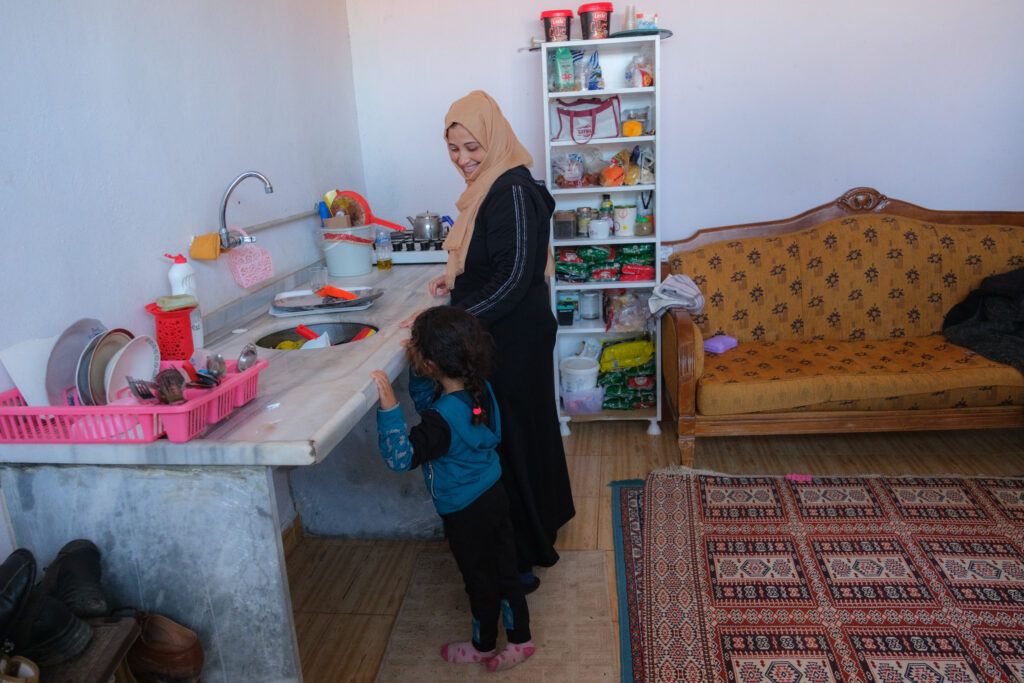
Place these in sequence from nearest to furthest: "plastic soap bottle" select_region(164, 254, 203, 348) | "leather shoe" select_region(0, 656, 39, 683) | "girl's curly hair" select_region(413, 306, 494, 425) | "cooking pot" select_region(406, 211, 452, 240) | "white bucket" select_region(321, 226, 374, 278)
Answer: "leather shoe" select_region(0, 656, 39, 683) < "girl's curly hair" select_region(413, 306, 494, 425) < "plastic soap bottle" select_region(164, 254, 203, 348) < "white bucket" select_region(321, 226, 374, 278) < "cooking pot" select_region(406, 211, 452, 240)

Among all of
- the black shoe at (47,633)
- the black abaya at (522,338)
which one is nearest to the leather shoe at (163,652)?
the black shoe at (47,633)

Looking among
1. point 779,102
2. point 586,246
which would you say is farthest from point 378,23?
point 779,102

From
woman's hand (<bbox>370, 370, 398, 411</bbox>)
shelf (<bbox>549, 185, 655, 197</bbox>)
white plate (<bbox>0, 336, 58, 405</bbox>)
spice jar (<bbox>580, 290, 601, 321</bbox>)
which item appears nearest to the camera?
white plate (<bbox>0, 336, 58, 405</bbox>)

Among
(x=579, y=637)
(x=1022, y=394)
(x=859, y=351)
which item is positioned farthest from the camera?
(x=859, y=351)

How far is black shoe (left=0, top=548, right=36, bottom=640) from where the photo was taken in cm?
112

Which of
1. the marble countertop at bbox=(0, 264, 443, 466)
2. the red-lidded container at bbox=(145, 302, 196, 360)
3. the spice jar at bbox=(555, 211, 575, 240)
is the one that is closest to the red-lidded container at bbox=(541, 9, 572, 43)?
the spice jar at bbox=(555, 211, 575, 240)

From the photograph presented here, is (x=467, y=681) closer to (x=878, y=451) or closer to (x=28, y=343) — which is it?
(x=28, y=343)

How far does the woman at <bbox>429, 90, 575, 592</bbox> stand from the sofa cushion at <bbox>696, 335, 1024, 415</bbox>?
0.86m

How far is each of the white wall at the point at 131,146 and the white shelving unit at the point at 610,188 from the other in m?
1.09

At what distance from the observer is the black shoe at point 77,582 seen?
49.4 inches

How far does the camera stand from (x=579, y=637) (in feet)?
6.96

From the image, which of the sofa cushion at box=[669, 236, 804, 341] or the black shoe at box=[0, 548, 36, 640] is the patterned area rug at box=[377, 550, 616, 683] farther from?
the sofa cushion at box=[669, 236, 804, 341]

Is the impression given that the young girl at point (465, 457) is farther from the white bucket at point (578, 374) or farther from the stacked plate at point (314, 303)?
the white bucket at point (578, 374)

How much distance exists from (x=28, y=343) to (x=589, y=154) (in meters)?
2.51
